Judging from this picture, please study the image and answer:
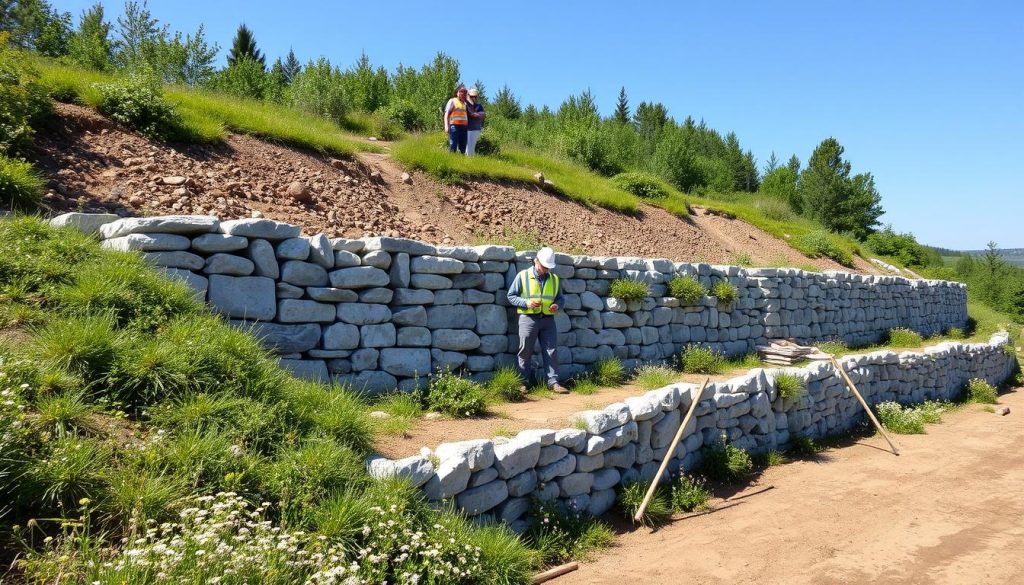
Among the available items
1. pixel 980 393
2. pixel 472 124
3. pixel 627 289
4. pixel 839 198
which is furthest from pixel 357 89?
pixel 839 198

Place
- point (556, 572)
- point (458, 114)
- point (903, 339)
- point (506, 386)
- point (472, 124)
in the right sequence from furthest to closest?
point (903, 339), point (472, 124), point (458, 114), point (506, 386), point (556, 572)

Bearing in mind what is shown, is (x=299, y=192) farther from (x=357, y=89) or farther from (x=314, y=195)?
(x=357, y=89)

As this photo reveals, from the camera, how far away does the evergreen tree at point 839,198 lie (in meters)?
35.1

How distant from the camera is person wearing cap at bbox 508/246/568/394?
24.8 ft

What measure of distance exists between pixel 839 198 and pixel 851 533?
1358 inches

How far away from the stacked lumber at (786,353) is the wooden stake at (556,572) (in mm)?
7699

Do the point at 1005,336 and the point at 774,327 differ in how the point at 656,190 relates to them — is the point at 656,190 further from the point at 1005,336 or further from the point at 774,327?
the point at 1005,336

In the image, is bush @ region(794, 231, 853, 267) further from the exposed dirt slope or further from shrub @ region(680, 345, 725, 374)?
shrub @ region(680, 345, 725, 374)

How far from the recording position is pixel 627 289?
9102mm

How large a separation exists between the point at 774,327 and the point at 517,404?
7.31m

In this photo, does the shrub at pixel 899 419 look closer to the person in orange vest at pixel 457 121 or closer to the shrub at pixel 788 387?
the shrub at pixel 788 387

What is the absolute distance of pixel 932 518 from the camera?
21.1ft

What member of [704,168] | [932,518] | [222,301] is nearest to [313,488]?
[222,301]

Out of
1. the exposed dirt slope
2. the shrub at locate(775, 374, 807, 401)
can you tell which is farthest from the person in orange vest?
the shrub at locate(775, 374, 807, 401)
